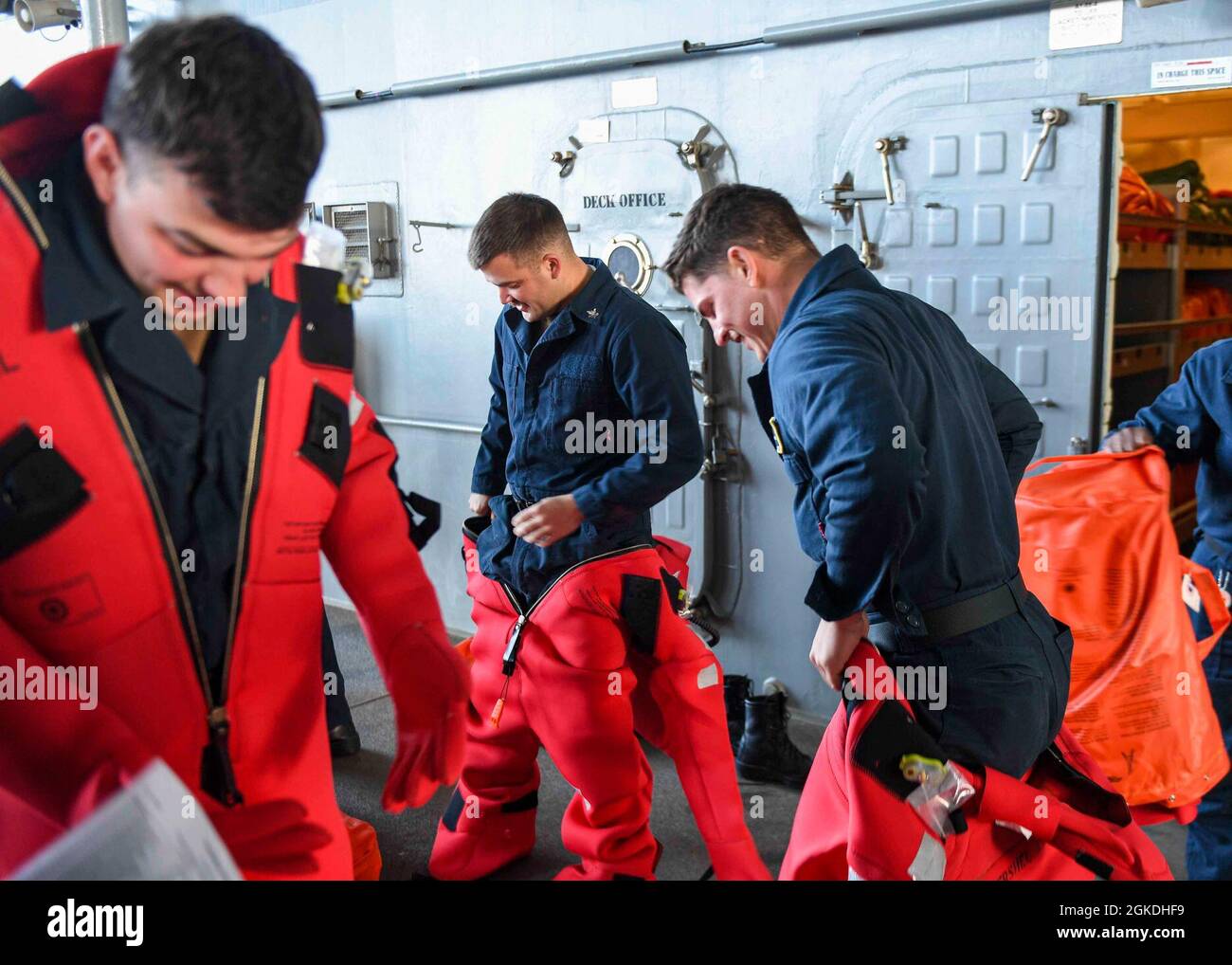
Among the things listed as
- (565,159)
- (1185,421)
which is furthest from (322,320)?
(565,159)

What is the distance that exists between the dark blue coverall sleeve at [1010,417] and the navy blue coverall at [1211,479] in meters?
0.61

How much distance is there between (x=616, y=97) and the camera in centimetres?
375

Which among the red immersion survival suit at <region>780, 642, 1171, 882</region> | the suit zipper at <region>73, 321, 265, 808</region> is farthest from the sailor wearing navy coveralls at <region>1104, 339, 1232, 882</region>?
the suit zipper at <region>73, 321, 265, 808</region>

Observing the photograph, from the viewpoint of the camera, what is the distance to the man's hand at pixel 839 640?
5.81 ft

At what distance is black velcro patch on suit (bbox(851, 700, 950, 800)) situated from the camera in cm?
165

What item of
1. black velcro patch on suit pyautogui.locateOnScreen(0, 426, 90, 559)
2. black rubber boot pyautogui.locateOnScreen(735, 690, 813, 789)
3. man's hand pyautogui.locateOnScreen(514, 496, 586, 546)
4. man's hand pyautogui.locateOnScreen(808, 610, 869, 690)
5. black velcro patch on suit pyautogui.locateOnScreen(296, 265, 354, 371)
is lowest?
black rubber boot pyautogui.locateOnScreen(735, 690, 813, 789)

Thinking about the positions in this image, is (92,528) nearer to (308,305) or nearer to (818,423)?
(308,305)

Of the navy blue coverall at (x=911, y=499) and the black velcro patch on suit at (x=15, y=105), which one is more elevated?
the black velcro patch on suit at (x=15, y=105)

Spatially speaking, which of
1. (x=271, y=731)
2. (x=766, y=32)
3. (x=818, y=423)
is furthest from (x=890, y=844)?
(x=766, y=32)

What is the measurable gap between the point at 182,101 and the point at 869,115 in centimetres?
285

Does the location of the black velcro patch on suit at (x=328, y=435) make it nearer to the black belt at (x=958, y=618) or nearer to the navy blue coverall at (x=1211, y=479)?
the black belt at (x=958, y=618)

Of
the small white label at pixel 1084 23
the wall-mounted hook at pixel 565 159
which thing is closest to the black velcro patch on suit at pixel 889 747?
the small white label at pixel 1084 23

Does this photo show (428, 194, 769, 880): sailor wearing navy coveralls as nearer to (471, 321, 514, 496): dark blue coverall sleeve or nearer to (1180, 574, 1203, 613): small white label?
(471, 321, 514, 496): dark blue coverall sleeve

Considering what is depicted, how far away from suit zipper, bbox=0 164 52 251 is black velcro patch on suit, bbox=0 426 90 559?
0.54ft
